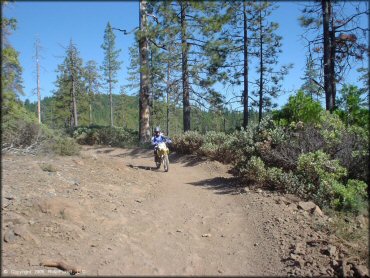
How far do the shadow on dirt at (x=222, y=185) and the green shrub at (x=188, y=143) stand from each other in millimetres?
4082

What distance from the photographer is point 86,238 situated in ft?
20.0

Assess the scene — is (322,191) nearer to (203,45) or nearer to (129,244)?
(129,244)

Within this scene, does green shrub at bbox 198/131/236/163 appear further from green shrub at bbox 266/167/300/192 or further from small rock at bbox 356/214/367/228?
small rock at bbox 356/214/367/228

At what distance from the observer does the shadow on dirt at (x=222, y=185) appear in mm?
9468

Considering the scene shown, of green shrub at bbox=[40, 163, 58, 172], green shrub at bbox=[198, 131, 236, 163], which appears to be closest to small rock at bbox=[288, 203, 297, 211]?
green shrub at bbox=[198, 131, 236, 163]

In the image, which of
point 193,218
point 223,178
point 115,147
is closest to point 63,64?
point 115,147

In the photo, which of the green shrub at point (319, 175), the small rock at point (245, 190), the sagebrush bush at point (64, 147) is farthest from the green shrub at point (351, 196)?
the sagebrush bush at point (64, 147)

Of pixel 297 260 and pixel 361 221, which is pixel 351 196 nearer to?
pixel 361 221

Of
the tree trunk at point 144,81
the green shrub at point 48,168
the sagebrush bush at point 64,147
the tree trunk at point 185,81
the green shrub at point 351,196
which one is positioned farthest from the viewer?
the tree trunk at point 185,81

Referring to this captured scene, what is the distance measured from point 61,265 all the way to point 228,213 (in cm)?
387

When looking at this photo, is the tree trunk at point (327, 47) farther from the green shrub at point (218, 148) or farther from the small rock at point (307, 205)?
the small rock at point (307, 205)

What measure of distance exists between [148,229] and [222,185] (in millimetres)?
3901

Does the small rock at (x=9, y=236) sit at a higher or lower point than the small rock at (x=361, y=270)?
higher

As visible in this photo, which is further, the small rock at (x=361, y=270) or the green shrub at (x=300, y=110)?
the green shrub at (x=300, y=110)
